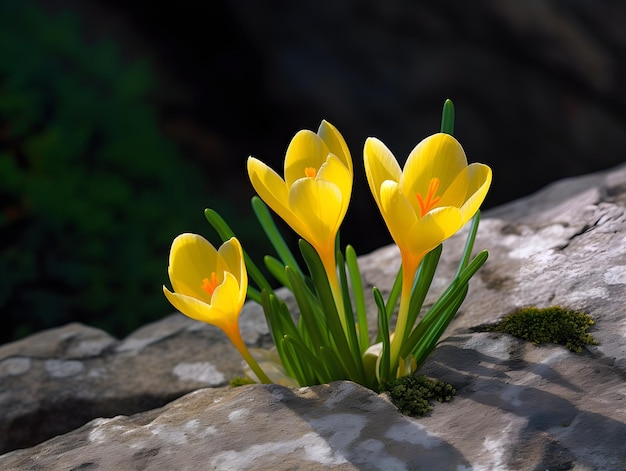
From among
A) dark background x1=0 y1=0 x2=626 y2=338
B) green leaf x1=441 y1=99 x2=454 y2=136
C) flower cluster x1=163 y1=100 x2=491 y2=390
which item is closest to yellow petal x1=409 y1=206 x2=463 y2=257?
flower cluster x1=163 y1=100 x2=491 y2=390

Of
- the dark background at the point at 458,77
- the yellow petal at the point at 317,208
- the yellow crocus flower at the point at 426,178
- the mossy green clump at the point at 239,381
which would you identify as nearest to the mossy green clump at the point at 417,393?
the yellow crocus flower at the point at 426,178

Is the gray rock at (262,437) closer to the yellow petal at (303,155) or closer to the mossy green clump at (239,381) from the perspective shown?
the mossy green clump at (239,381)

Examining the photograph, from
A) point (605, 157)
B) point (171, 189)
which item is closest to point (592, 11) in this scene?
point (605, 157)

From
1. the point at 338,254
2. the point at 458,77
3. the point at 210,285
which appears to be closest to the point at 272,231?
the point at 338,254

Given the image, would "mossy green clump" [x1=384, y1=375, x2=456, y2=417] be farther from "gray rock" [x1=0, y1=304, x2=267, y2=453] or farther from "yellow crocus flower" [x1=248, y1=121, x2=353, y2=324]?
"gray rock" [x1=0, y1=304, x2=267, y2=453]

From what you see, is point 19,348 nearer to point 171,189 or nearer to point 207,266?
point 207,266

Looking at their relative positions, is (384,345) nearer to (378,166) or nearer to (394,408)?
(394,408)
